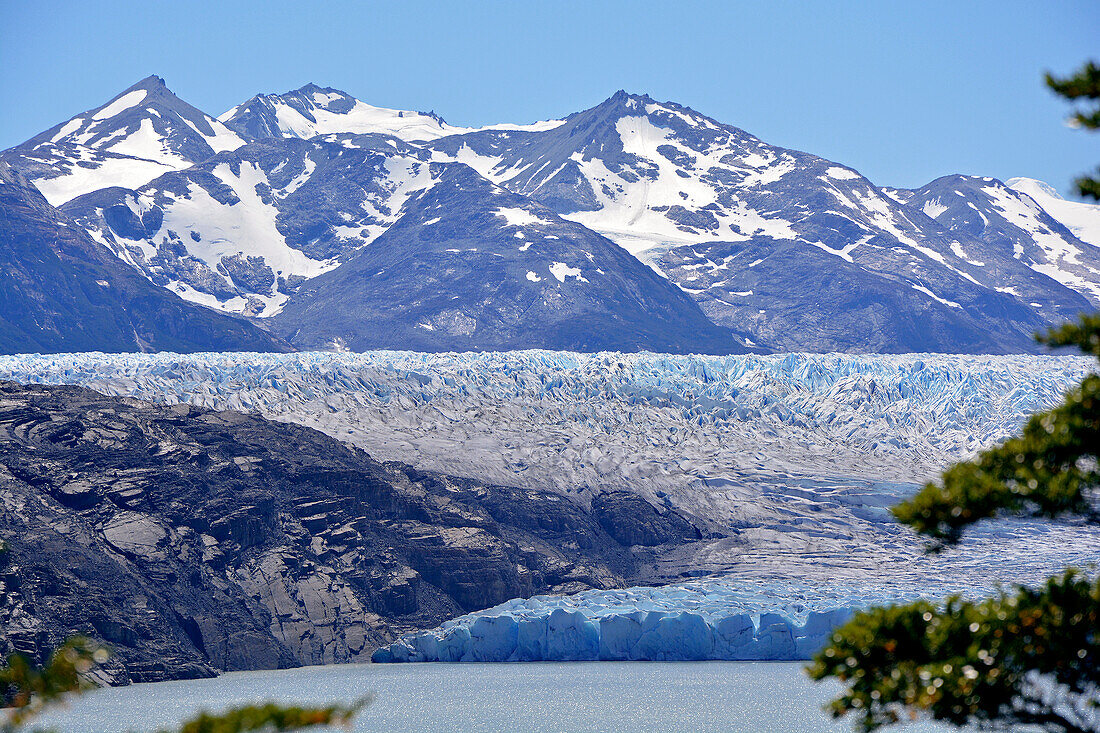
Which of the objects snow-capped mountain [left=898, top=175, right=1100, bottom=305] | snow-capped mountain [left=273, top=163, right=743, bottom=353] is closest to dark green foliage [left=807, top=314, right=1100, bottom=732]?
snow-capped mountain [left=273, top=163, right=743, bottom=353]

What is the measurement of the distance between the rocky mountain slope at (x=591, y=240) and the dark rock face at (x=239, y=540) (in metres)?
80.0

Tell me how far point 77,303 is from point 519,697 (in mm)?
100791

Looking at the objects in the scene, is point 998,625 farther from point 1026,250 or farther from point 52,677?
point 1026,250

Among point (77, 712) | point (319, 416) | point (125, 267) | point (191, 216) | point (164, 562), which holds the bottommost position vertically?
point (77, 712)

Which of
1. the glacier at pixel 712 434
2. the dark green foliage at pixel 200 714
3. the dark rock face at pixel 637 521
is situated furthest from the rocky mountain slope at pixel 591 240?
the dark green foliage at pixel 200 714

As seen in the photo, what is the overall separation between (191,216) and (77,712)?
133259 millimetres

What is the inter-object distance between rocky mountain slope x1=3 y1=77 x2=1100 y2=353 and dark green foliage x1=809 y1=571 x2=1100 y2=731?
117335 millimetres

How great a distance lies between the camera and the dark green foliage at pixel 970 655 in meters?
8.98

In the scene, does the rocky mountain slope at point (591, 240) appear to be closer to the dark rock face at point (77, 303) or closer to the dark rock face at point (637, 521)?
the dark rock face at point (77, 303)

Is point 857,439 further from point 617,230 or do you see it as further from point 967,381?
point 617,230

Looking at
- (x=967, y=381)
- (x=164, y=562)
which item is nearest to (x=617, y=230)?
(x=967, y=381)

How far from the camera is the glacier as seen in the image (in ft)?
152

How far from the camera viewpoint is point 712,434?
53.6 metres

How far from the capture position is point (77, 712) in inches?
1236
